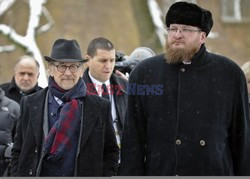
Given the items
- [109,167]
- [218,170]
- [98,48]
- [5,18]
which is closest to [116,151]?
[109,167]

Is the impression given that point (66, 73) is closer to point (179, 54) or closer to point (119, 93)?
point (179, 54)

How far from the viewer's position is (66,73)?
21.6 feet

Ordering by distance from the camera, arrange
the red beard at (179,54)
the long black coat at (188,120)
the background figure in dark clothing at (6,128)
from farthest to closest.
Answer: the background figure in dark clothing at (6,128)
the red beard at (179,54)
the long black coat at (188,120)

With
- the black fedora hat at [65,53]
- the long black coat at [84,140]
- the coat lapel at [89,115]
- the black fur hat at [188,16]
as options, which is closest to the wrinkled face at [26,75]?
the black fedora hat at [65,53]

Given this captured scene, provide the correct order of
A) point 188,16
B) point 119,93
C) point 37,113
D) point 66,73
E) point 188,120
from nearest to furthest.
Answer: point 188,120 < point 188,16 < point 37,113 < point 66,73 < point 119,93

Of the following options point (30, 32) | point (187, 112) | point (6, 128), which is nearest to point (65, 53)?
point (187, 112)

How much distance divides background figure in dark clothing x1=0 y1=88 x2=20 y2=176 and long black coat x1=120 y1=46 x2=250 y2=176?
2.38m

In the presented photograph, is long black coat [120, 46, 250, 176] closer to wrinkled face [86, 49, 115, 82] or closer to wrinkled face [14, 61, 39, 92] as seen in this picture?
wrinkled face [86, 49, 115, 82]

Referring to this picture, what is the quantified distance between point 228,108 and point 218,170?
1.57ft

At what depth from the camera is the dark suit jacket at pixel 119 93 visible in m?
8.42

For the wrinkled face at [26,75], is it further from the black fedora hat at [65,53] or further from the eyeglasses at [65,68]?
the eyeglasses at [65,68]

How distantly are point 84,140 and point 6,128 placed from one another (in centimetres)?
216

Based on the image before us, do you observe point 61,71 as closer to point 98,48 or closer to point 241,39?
point 98,48

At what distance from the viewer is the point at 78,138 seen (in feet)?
21.0
